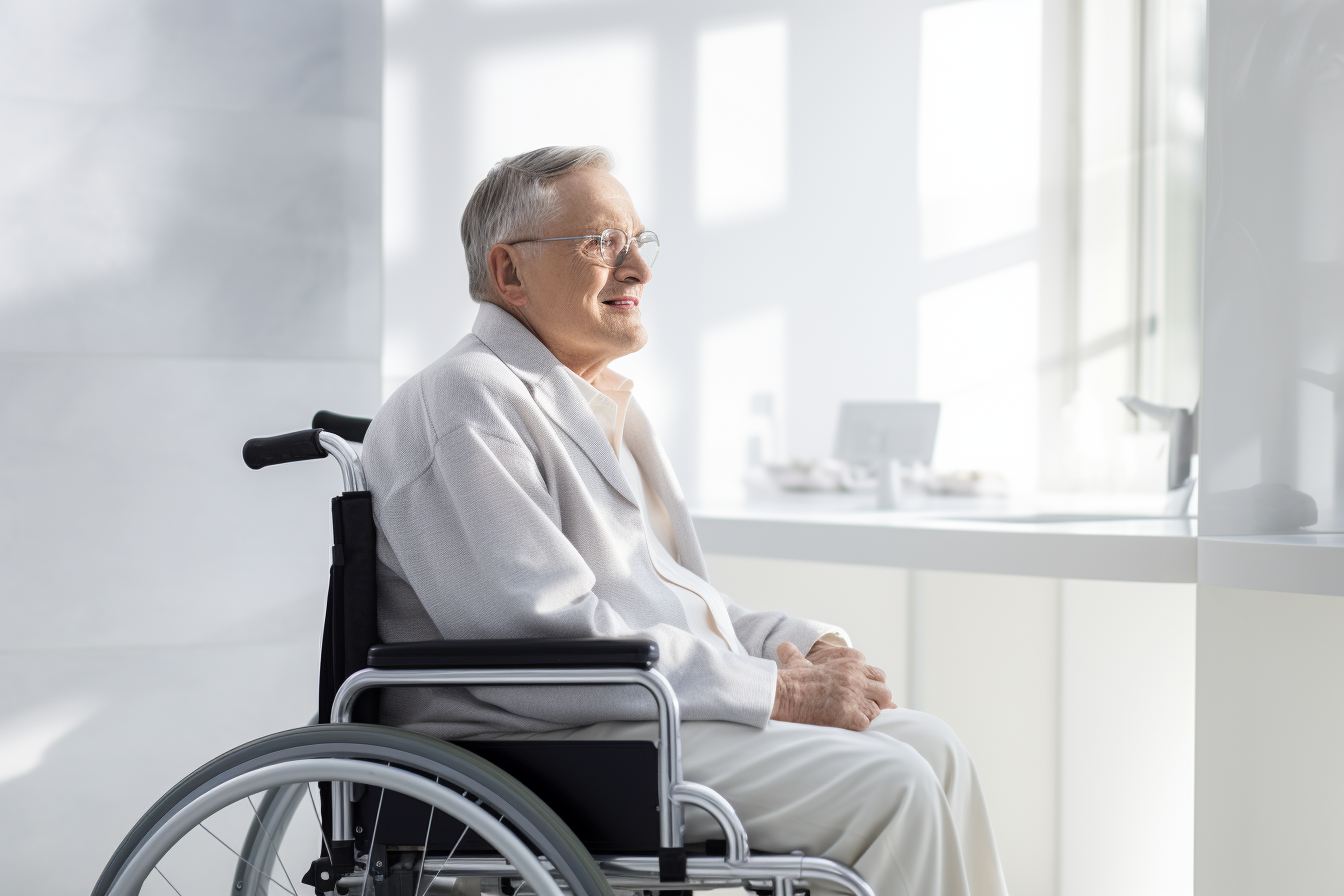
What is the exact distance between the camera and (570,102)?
117 inches

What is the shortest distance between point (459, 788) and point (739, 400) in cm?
235

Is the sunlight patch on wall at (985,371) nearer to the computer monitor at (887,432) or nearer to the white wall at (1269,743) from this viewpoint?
the computer monitor at (887,432)

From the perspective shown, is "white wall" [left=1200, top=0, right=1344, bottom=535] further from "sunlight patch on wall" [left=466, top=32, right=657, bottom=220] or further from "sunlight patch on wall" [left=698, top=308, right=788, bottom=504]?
"sunlight patch on wall" [left=698, top=308, right=788, bottom=504]

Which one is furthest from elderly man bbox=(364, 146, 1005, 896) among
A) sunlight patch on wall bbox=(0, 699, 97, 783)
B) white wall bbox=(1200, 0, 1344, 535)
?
sunlight patch on wall bbox=(0, 699, 97, 783)

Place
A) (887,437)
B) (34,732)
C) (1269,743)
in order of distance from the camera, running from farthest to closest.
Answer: (887,437)
(34,732)
(1269,743)

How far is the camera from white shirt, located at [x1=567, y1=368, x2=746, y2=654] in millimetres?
1372

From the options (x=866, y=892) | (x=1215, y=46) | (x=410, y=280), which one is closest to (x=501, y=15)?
(x=410, y=280)

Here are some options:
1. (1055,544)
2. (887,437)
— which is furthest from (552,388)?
(887,437)

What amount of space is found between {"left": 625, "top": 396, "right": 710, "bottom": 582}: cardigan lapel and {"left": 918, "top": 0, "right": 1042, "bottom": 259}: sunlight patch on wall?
1968 mm

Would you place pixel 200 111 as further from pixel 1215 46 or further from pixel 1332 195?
pixel 1332 195

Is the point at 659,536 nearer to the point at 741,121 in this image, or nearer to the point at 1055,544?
the point at 1055,544

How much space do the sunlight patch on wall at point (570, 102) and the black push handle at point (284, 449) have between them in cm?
152

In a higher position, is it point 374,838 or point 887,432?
point 887,432

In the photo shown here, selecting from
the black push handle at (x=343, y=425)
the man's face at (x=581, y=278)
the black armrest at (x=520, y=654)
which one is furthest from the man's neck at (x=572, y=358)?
the black armrest at (x=520, y=654)
